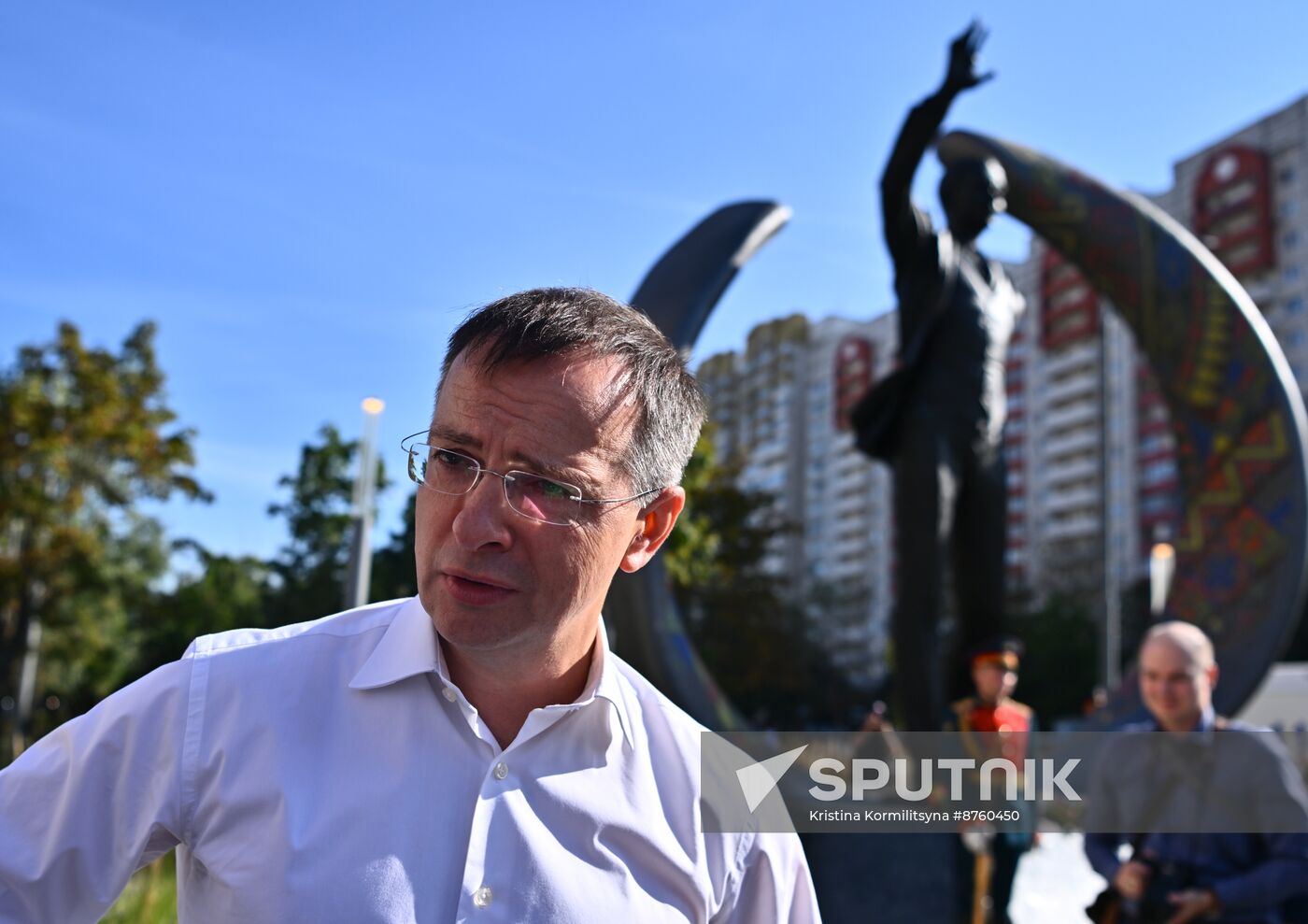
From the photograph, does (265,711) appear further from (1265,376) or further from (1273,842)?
(1265,376)

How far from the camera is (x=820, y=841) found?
17.4 ft

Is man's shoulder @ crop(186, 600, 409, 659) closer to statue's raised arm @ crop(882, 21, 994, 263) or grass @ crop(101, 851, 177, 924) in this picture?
grass @ crop(101, 851, 177, 924)

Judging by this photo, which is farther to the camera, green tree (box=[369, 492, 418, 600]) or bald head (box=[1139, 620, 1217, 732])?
green tree (box=[369, 492, 418, 600])

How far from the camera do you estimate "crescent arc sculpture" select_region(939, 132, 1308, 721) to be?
21.3 ft

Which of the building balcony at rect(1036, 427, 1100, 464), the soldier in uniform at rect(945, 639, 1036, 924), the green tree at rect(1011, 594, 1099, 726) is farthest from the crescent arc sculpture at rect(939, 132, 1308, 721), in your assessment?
the building balcony at rect(1036, 427, 1100, 464)

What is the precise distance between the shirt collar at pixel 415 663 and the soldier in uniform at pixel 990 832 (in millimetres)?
3051

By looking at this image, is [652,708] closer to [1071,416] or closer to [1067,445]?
[1071,416]

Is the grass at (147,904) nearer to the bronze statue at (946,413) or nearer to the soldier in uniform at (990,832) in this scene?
the soldier in uniform at (990,832)

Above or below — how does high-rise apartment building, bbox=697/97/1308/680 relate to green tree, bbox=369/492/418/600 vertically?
above

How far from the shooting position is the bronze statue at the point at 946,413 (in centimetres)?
573

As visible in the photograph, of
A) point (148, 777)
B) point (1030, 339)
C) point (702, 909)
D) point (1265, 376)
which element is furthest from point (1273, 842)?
point (1030, 339)

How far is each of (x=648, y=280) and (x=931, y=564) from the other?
194cm

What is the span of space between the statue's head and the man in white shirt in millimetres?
4709

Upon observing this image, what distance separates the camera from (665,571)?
5676 mm
